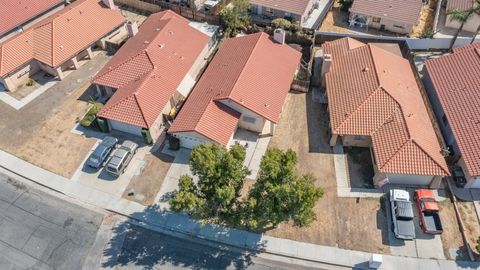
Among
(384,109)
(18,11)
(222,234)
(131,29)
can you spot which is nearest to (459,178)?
(384,109)

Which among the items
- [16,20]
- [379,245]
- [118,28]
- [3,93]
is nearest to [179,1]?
[118,28]

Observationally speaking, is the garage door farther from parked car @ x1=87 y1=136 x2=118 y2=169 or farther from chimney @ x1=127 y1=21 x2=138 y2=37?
chimney @ x1=127 y1=21 x2=138 y2=37

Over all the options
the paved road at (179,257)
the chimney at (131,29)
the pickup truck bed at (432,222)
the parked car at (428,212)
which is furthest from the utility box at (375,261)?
the chimney at (131,29)

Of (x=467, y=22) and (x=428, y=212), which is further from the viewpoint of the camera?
(x=467, y=22)

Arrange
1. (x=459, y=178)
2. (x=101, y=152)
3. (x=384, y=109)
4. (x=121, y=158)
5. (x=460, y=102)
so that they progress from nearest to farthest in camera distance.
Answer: (x=459, y=178) → (x=121, y=158) → (x=101, y=152) → (x=384, y=109) → (x=460, y=102)

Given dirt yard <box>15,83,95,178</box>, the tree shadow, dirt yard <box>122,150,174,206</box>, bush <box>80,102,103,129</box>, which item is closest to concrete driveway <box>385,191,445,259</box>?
the tree shadow

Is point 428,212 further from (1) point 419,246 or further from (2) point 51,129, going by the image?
(2) point 51,129

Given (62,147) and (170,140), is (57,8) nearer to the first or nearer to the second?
(62,147)
